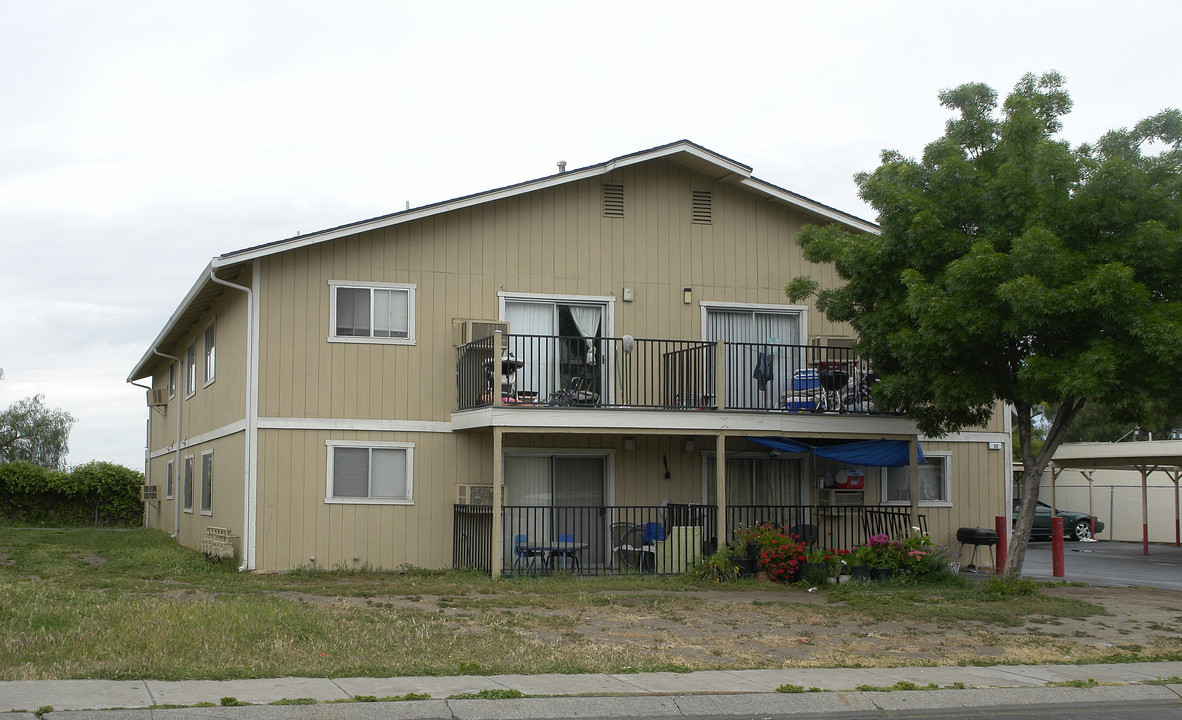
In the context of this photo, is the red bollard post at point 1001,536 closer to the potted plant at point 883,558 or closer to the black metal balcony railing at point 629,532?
the black metal balcony railing at point 629,532

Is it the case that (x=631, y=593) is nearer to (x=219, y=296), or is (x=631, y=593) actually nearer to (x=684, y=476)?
(x=684, y=476)

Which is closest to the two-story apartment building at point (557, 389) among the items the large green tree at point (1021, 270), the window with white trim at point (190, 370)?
the large green tree at point (1021, 270)

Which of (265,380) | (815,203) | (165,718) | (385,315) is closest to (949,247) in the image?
(815,203)

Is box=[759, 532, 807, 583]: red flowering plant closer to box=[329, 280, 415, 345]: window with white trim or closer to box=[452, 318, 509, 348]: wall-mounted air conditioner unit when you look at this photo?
box=[452, 318, 509, 348]: wall-mounted air conditioner unit

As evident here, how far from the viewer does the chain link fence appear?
1390 inches

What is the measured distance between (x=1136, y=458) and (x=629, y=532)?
1717 centimetres

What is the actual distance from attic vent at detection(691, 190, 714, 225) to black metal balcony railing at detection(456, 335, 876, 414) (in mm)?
2298

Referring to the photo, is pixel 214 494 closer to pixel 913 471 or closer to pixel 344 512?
pixel 344 512

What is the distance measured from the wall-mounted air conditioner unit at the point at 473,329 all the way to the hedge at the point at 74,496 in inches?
986

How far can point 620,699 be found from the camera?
26.8ft

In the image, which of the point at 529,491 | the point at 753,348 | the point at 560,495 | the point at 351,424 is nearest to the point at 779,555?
the point at 753,348

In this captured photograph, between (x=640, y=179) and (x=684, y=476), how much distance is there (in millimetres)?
4962

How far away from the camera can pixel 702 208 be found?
63.8 feet

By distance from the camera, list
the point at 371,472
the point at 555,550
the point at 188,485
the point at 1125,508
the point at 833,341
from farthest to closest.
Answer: the point at 1125,508
the point at 188,485
the point at 833,341
the point at 371,472
the point at 555,550
